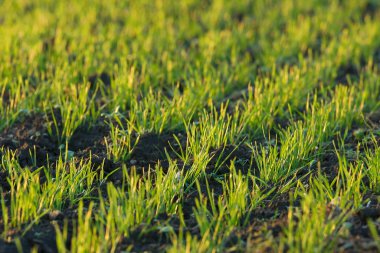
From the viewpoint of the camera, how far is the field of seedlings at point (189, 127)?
274 centimetres

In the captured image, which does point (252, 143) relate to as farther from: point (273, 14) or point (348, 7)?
point (348, 7)

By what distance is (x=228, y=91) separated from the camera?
459 centimetres

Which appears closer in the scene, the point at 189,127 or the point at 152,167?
the point at 152,167

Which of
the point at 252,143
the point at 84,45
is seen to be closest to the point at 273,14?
the point at 84,45

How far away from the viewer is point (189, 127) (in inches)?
154

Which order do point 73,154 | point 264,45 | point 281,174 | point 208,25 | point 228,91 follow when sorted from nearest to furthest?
1. point 281,174
2. point 73,154
3. point 228,91
4. point 264,45
5. point 208,25

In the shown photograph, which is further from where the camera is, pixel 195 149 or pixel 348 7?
pixel 348 7

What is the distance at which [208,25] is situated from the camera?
20.1 ft

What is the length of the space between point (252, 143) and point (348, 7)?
3408mm

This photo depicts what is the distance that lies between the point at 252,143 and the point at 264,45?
1.78 m

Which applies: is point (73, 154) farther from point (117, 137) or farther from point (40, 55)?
point (40, 55)

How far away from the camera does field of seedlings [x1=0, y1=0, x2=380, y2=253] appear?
108 inches

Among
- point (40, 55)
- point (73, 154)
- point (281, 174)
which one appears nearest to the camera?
point (281, 174)

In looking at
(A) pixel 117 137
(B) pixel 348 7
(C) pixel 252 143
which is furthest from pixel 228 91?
(B) pixel 348 7
